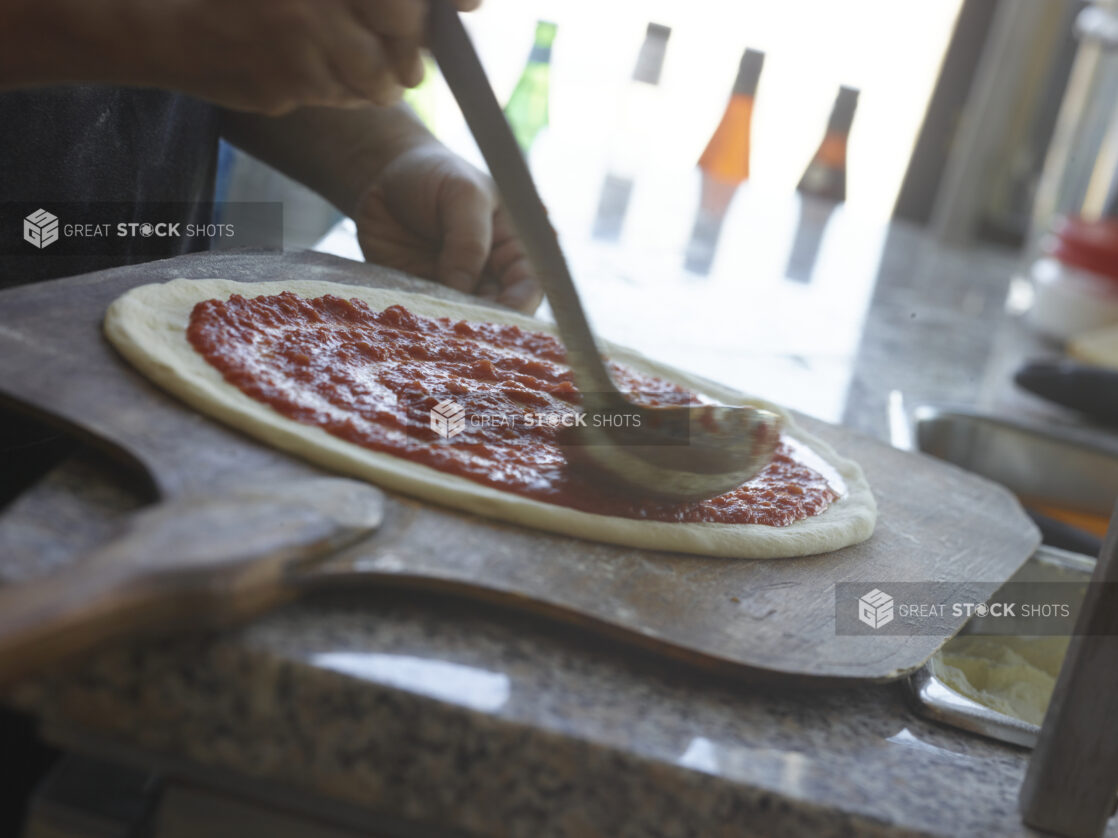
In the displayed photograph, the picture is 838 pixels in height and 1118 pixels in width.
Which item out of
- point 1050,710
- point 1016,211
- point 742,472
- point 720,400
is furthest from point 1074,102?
point 1050,710

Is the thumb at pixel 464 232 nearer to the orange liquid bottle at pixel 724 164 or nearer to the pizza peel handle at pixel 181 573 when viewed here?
the pizza peel handle at pixel 181 573

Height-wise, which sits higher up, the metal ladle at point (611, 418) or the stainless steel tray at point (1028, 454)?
the metal ladle at point (611, 418)

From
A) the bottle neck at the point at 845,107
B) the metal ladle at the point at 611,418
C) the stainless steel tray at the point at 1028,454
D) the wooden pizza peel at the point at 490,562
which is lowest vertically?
the stainless steel tray at the point at 1028,454

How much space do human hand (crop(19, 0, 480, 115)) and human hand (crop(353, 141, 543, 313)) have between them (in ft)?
1.66

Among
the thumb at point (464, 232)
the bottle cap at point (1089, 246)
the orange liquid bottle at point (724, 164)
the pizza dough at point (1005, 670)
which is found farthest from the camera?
→ the orange liquid bottle at point (724, 164)

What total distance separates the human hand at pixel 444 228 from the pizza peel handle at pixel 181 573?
71 centimetres

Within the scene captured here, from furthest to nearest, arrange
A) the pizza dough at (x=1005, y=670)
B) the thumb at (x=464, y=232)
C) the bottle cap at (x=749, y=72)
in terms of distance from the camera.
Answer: the bottle cap at (x=749, y=72) → the thumb at (x=464, y=232) → the pizza dough at (x=1005, y=670)

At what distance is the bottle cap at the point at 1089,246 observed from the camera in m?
2.17

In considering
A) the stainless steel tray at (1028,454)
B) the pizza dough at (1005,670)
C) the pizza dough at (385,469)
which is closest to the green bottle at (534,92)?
the stainless steel tray at (1028,454)

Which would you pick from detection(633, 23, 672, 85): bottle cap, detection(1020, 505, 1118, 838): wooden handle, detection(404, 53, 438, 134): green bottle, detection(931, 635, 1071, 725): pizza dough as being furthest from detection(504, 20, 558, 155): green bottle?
detection(1020, 505, 1118, 838): wooden handle

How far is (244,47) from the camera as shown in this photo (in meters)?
0.71

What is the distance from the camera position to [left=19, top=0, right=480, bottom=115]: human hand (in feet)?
2.20

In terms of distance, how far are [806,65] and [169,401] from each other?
10.5ft

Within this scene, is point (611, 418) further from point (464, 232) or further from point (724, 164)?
point (724, 164)
